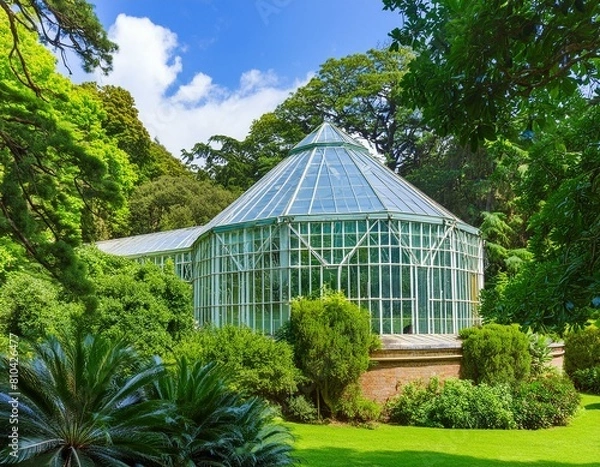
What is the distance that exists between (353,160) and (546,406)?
1056 cm

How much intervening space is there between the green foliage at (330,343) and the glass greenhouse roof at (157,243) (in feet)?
38.1

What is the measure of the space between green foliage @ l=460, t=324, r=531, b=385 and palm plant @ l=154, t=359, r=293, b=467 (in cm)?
888

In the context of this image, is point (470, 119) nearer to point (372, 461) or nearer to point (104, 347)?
point (104, 347)

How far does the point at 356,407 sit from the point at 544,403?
476 cm

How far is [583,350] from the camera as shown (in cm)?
2067

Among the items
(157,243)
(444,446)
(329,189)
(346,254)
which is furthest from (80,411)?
(157,243)

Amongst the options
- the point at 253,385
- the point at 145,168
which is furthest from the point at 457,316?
the point at 145,168

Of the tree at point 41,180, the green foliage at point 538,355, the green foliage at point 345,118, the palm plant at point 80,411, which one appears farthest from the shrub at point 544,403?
the green foliage at point 345,118

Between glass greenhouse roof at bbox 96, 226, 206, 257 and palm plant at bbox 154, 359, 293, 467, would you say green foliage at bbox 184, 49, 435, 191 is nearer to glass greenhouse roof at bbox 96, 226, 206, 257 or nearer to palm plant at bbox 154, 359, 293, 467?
glass greenhouse roof at bbox 96, 226, 206, 257

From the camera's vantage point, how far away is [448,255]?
18484 mm

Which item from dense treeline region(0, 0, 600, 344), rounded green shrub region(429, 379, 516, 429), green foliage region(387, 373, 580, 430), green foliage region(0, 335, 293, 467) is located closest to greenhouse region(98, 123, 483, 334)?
green foliage region(387, 373, 580, 430)

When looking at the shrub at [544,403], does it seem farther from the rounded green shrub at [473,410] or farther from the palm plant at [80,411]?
the palm plant at [80,411]

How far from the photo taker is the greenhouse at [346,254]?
17125mm

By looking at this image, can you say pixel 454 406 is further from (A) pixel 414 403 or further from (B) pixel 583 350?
(B) pixel 583 350
